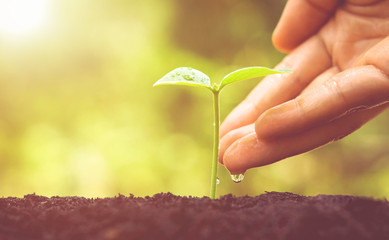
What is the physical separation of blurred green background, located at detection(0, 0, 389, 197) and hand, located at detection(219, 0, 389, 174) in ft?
6.14

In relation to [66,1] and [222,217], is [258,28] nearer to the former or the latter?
[66,1]

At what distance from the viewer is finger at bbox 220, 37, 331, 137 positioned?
146cm

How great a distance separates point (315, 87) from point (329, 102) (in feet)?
0.28

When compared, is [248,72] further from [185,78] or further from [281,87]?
[281,87]

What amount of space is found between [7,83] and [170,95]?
76.9 inches

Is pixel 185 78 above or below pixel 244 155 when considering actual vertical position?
above

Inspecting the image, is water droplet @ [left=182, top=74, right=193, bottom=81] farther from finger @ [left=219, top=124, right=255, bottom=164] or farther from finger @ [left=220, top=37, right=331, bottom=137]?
finger @ [left=220, top=37, right=331, bottom=137]

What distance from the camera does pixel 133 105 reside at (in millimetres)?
3754

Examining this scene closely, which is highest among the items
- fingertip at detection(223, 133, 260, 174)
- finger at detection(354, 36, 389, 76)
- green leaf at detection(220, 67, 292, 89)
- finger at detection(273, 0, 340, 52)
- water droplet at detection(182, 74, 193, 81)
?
finger at detection(273, 0, 340, 52)

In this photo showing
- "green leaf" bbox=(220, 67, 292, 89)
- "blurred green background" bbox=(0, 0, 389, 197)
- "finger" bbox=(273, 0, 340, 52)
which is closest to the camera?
"green leaf" bbox=(220, 67, 292, 89)

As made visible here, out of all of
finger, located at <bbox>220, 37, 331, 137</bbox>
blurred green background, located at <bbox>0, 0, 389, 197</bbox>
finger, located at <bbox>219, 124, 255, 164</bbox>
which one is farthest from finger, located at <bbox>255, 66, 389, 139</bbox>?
blurred green background, located at <bbox>0, 0, 389, 197</bbox>

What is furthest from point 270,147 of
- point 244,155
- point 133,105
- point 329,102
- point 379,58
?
point 133,105

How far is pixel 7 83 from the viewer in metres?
3.79

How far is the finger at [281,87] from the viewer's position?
1457 millimetres
